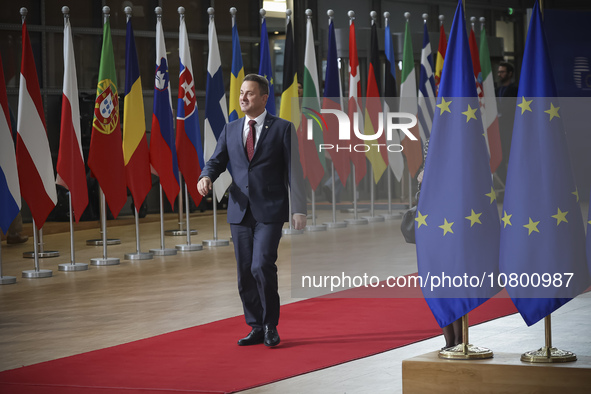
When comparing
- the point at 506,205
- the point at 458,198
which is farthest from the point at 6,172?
the point at 506,205

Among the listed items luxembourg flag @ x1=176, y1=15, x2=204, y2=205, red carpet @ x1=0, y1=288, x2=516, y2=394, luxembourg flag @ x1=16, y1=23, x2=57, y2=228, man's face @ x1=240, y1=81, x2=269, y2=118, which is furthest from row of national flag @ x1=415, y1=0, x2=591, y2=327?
luxembourg flag @ x1=176, y1=15, x2=204, y2=205

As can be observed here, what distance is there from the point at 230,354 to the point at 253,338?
28cm

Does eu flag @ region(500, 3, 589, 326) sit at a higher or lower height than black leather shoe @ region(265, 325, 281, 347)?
higher

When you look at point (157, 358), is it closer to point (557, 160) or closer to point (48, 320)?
point (48, 320)

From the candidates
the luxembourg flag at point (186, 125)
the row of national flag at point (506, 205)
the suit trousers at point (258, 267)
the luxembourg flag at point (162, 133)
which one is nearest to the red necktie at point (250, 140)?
the suit trousers at point (258, 267)

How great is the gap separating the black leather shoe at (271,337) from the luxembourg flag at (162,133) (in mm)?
4619

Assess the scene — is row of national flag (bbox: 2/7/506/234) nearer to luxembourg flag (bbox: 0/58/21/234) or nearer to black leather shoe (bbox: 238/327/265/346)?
luxembourg flag (bbox: 0/58/21/234)

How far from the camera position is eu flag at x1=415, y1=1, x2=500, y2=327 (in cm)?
390

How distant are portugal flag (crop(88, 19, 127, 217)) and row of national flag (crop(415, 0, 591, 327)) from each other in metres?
5.49

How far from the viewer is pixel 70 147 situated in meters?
8.73

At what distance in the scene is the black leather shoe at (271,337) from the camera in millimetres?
5072

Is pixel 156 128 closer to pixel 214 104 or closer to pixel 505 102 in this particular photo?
pixel 214 104

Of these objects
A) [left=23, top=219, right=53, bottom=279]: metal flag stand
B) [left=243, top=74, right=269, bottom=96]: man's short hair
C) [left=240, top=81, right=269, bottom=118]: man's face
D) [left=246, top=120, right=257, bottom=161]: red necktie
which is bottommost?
[left=23, top=219, right=53, bottom=279]: metal flag stand

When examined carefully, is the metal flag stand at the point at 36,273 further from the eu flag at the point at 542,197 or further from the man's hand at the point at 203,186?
the eu flag at the point at 542,197
